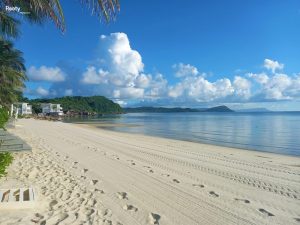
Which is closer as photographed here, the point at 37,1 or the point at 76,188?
the point at 37,1

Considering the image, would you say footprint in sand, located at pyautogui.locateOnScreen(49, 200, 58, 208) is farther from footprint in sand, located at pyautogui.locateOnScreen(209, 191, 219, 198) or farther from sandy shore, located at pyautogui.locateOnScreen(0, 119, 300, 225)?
footprint in sand, located at pyautogui.locateOnScreen(209, 191, 219, 198)

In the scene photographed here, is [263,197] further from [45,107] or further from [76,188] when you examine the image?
[45,107]

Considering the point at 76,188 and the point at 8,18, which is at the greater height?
the point at 8,18

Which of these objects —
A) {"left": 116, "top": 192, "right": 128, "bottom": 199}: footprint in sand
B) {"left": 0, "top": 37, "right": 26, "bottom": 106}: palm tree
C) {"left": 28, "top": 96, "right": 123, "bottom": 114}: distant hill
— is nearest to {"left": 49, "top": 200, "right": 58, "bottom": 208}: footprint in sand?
{"left": 116, "top": 192, "right": 128, "bottom": 199}: footprint in sand

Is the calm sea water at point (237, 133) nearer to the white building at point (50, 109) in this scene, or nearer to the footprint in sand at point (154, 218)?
the footprint in sand at point (154, 218)

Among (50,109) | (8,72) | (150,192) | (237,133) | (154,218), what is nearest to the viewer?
(154,218)

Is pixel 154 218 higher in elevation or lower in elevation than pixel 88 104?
lower

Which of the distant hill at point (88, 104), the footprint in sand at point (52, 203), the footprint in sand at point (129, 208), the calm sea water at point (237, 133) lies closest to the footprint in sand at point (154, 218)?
the footprint in sand at point (129, 208)

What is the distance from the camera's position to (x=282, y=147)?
778 inches

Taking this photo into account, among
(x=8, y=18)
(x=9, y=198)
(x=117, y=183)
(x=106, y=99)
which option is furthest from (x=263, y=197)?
(x=106, y=99)

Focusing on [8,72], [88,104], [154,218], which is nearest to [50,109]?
[88,104]

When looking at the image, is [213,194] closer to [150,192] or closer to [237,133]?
[150,192]

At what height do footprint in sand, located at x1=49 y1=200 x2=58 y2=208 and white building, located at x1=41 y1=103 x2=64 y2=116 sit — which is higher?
white building, located at x1=41 y1=103 x2=64 y2=116

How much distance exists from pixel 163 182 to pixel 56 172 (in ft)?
9.14
